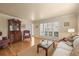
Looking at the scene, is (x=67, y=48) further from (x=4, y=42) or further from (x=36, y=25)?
(x=4, y=42)

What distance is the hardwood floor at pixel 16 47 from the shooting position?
75.0 inches

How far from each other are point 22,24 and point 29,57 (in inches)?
27.2

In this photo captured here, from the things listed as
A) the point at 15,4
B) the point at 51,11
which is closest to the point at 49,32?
the point at 51,11

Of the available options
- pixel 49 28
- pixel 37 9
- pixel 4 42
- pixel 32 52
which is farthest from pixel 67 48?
pixel 4 42

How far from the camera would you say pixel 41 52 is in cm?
196

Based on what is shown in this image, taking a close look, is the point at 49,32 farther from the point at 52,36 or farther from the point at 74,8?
the point at 74,8

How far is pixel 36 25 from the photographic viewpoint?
207cm

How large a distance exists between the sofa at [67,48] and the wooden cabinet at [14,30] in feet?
2.73

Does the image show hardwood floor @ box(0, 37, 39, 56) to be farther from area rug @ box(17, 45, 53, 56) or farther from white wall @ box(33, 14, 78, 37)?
white wall @ box(33, 14, 78, 37)

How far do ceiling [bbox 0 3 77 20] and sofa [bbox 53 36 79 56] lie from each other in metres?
0.61

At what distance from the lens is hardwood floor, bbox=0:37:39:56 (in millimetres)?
1905

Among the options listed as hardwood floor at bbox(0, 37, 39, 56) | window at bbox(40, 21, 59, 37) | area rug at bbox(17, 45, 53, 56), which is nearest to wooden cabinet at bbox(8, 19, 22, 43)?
hardwood floor at bbox(0, 37, 39, 56)

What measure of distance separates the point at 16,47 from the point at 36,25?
61 centimetres

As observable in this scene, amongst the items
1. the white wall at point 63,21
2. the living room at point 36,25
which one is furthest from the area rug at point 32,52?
the white wall at point 63,21
